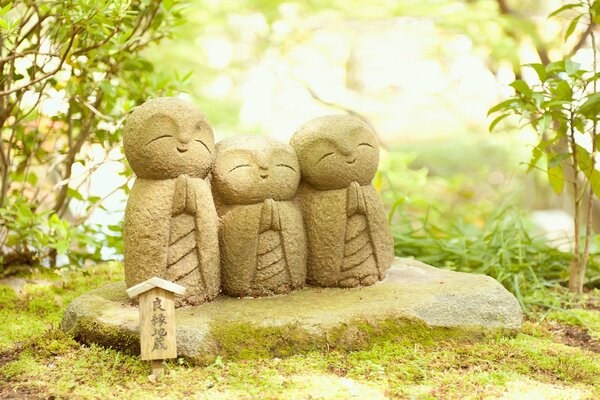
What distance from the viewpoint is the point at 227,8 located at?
805 centimetres

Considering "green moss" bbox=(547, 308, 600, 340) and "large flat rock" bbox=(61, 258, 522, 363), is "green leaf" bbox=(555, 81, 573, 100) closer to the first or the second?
"large flat rock" bbox=(61, 258, 522, 363)

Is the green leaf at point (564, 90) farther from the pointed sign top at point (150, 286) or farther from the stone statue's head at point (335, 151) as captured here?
the pointed sign top at point (150, 286)

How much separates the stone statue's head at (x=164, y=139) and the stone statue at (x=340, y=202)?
0.72 meters

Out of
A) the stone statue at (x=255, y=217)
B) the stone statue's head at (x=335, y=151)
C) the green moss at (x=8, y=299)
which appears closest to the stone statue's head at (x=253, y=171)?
the stone statue at (x=255, y=217)

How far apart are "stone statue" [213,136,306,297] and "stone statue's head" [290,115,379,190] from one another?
0.42ft

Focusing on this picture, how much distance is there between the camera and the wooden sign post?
2.88m

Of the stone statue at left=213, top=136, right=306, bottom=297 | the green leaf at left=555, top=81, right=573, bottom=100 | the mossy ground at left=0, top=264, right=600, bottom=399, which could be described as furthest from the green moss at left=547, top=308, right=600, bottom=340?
the stone statue at left=213, top=136, right=306, bottom=297

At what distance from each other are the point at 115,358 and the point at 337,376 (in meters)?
1.14

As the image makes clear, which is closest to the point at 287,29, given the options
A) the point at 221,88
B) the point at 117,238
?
the point at 221,88

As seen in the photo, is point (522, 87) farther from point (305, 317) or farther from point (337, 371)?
point (337, 371)

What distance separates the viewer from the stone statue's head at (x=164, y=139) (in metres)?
3.31

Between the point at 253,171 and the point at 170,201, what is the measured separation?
0.53 meters

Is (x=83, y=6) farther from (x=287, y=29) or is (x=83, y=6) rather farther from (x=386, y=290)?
(x=287, y=29)

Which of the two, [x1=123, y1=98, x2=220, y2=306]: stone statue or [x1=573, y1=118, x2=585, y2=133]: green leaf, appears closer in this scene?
[x1=123, y1=98, x2=220, y2=306]: stone statue
